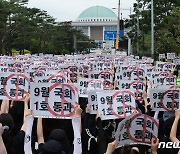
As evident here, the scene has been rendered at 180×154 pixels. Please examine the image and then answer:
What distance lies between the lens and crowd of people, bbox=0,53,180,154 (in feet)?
15.8

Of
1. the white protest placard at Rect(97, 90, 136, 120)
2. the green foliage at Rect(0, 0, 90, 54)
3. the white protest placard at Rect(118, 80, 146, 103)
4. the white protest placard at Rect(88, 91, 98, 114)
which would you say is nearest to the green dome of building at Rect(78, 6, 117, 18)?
the green foliage at Rect(0, 0, 90, 54)

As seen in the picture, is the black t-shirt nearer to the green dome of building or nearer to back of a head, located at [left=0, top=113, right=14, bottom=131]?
back of a head, located at [left=0, top=113, right=14, bottom=131]

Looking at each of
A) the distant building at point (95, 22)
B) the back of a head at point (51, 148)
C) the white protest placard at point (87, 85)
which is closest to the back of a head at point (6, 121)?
the back of a head at point (51, 148)

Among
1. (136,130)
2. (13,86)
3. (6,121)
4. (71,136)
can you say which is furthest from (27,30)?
(136,130)

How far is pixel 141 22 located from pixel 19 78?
43.1 m

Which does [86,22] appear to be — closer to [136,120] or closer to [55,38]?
[55,38]

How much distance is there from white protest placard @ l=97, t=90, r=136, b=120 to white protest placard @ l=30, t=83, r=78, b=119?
1.54 feet

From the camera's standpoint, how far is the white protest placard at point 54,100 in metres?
6.21

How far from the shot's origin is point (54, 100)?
6344 millimetres

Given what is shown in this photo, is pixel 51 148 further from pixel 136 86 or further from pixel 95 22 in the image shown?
pixel 95 22

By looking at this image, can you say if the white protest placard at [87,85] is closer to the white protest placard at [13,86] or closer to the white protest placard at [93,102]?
the white protest placard at [13,86]

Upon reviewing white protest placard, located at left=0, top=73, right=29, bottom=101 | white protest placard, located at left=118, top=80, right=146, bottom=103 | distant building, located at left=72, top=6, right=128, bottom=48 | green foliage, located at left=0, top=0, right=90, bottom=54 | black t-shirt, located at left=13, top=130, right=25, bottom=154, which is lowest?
black t-shirt, located at left=13, top=130, right=25, bottom=154

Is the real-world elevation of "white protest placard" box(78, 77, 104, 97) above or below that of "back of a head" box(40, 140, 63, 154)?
above

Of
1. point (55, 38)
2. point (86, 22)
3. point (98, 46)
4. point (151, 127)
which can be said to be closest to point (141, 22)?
point (55, 38)
